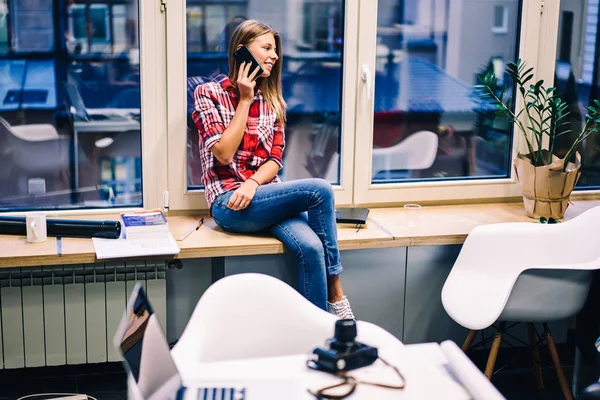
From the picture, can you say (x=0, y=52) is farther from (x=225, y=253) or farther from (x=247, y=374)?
(x=247, y=374)

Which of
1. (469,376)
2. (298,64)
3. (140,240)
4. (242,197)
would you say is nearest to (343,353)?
(469,376)

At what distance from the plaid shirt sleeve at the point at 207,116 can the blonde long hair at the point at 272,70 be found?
130 millimetres

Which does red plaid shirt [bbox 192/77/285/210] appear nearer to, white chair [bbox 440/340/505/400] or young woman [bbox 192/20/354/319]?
young woman [bbox 192/20/354/319]

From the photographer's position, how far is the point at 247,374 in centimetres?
182

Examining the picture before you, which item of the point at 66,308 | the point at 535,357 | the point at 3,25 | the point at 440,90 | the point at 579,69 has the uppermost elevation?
the point at 3,25

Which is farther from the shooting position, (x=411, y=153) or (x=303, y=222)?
(x=411, y=153)

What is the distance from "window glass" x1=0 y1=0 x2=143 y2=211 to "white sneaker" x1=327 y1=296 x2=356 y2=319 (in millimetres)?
1022

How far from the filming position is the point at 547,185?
11.8ft

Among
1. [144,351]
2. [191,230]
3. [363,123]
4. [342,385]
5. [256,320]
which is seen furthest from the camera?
[363,123]

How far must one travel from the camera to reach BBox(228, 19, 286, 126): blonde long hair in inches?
130

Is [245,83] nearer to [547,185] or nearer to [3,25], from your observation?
[3,25]

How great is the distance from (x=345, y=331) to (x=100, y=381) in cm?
188

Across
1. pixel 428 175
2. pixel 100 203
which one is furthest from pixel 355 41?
pixel 100 203

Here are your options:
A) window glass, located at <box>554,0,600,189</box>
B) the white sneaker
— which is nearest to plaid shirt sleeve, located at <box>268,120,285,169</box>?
the white sneaker
